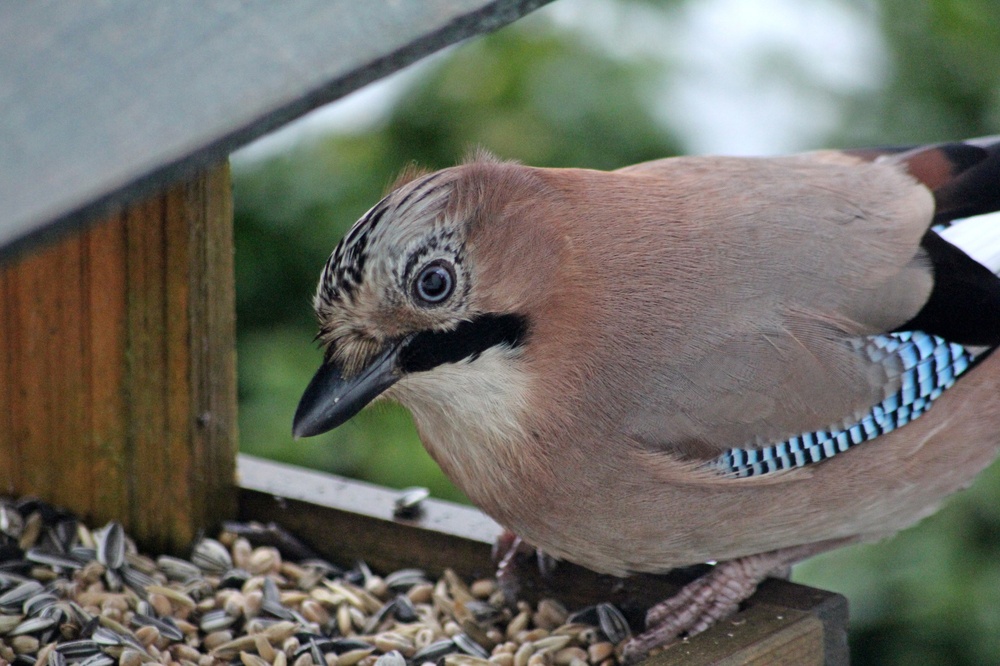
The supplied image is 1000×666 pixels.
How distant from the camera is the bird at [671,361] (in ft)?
6.83

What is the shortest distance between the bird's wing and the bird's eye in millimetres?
384

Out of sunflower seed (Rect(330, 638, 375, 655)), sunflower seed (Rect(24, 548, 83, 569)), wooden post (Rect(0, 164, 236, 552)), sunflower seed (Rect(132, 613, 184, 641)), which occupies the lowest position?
sunflower seed (Rect(330, 638, 375, 655))

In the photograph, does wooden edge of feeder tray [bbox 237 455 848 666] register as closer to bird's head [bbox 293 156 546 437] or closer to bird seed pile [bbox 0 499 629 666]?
bird seed pile [bbox 0 499 629 666]

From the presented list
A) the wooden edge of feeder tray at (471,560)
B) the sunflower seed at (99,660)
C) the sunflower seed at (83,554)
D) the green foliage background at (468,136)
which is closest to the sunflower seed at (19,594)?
the sunflower seed at (83,554)

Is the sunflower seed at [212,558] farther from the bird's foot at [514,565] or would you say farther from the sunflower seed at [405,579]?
the bird's foot at [514,565]

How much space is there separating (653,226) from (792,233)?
273 mm

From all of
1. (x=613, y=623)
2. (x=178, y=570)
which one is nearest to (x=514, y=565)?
(x=613, y=623)

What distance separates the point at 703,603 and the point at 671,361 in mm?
444

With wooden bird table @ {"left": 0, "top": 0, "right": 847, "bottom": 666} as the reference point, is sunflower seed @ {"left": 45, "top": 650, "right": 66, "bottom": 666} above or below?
below

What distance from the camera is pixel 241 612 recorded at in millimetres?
2365

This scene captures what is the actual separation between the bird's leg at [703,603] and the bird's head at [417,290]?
0.59 meters

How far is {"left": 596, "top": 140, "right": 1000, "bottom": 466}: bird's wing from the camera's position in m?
2.23

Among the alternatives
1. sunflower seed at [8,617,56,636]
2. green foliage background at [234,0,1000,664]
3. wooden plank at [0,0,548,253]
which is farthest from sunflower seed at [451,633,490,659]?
green foliage background at [234,0,1000,664]

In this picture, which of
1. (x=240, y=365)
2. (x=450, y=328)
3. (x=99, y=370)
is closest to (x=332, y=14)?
(x=450, y=328)
